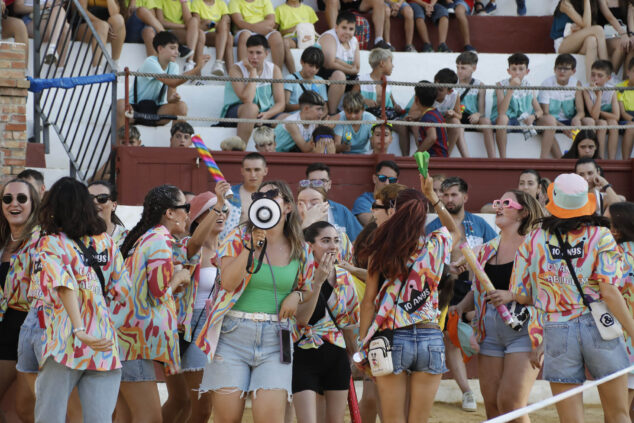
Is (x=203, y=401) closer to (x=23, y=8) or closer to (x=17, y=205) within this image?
(x=17, y=205)

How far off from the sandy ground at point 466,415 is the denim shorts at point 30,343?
284 centimetres

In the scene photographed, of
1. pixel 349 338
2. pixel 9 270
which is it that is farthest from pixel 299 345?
pixel 9 270

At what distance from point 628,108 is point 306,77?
12.8ft

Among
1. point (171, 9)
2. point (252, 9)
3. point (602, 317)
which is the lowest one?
point (602, 317)

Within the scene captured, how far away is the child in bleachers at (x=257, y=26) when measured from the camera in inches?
453

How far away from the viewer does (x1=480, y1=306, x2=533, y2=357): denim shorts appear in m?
5.93

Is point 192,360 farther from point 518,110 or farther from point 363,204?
point 518,110

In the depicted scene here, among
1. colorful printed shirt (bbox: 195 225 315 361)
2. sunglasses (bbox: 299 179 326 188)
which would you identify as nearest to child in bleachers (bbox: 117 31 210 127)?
sunglasses (bbox: 299 179 326 188)

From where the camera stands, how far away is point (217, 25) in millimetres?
11648

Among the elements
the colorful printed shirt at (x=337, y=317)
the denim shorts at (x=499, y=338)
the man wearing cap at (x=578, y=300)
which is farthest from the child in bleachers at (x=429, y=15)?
the man wearing cap at (x=578, y=300)

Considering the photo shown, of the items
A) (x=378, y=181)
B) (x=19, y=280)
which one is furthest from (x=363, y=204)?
(x=19, y=280)

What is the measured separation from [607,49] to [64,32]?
22.3 ft

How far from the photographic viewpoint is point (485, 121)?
10.9m

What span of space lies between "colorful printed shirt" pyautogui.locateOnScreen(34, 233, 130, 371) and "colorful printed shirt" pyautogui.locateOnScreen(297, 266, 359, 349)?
1.18 metres
